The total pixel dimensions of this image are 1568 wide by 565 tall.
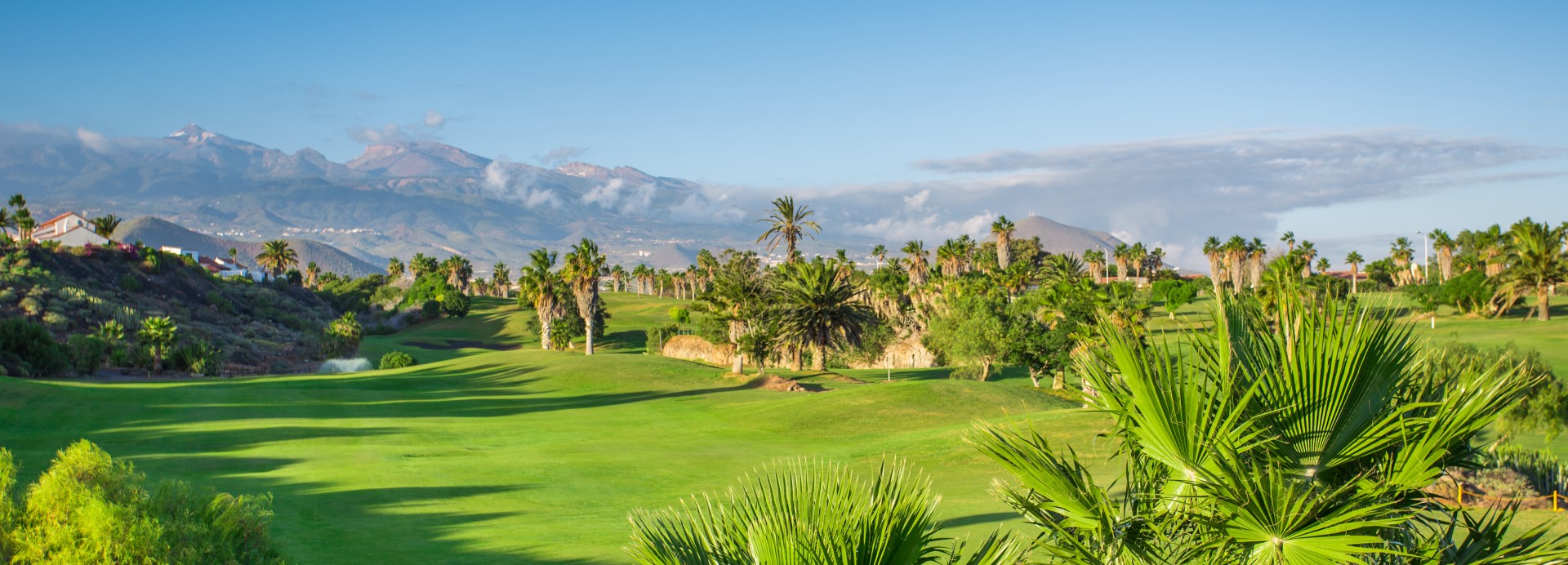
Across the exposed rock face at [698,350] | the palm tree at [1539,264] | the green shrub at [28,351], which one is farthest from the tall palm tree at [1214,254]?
the green shrub at [28,351]

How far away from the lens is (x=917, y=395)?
127 ft

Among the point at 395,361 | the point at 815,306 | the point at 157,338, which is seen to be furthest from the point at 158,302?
the point at 815,306

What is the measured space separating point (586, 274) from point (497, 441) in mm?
38873

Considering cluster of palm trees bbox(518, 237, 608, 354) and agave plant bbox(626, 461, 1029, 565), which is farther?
cluster of palm trees bbox(518, 237, 608, 354)

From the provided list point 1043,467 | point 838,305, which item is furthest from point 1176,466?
point 838,305

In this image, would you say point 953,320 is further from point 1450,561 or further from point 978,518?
point 1450,561

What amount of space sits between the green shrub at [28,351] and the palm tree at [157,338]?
5.37m

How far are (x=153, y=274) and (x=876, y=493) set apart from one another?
93.9 meters

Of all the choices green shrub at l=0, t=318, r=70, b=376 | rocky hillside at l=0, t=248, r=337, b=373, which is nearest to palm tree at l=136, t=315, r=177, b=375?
green shrub at l=0, t=318, r=70, b=376

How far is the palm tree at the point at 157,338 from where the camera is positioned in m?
53.6

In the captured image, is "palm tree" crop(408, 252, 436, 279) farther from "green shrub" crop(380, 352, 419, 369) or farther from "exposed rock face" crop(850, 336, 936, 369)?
"exposed rock face" crop(850, 336, 936, 369)

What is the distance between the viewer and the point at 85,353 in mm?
49750

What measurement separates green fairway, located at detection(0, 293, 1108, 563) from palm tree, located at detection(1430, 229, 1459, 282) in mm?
98167

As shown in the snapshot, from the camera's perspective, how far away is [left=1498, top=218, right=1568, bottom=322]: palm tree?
254 ft
